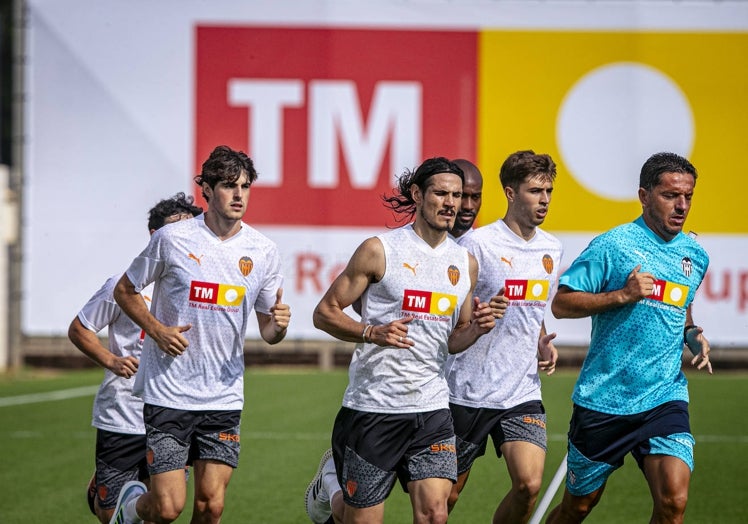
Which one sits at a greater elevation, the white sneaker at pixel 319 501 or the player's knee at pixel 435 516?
the player's knee at pixel 435 516

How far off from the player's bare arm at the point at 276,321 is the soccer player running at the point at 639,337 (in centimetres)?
153

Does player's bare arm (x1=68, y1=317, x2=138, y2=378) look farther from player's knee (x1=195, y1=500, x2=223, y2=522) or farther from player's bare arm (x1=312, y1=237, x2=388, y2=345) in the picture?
player's bare arm (x1=312, y1=237, x2=388, y2=345)

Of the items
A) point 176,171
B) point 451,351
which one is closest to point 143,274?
point 451,351

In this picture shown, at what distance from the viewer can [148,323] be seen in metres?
6.66

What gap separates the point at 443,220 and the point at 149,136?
44.8 feet

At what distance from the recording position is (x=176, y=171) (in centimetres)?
1947

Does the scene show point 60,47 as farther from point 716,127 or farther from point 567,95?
point 716,127

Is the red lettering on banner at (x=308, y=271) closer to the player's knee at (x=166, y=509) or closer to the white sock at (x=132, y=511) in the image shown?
the white sock at (x=132, y=511)

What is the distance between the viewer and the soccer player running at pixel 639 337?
21.2ft

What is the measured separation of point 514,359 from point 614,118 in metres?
12.6

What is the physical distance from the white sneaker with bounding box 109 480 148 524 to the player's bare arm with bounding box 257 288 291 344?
1.14 meters

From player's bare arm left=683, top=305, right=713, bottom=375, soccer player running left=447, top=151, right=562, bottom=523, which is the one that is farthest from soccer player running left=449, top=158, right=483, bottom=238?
player's bare arm left=683, top=305, right=713, bottom=375

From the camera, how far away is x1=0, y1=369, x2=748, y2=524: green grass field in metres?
9.45

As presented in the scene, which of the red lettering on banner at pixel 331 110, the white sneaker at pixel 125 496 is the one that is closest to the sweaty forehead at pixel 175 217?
the white sneaker at pixel 125 496
